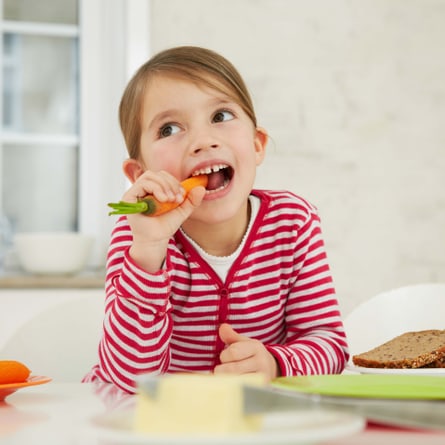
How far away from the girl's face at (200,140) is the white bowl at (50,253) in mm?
1328

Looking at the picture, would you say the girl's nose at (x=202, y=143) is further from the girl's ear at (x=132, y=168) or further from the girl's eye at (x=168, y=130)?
the girl's ear at (x=132, y=168)

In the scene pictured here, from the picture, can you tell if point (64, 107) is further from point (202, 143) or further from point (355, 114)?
point (202, 143)

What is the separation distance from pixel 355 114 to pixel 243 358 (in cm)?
232

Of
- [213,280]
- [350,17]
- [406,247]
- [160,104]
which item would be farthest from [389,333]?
[350,17]

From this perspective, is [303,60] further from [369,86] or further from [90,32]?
[90,32]

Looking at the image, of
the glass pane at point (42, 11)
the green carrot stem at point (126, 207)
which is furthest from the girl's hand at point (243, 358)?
the glass pane at point (42, 11)

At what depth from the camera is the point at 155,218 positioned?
1.08 meters

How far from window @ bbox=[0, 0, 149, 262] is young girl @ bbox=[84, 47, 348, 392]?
1.54 metres

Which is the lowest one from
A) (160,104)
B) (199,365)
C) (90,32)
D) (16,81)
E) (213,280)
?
(199,365)

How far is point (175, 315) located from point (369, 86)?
6.91ft

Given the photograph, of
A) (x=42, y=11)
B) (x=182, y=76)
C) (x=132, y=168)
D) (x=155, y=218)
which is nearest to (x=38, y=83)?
(x=42, y=11)

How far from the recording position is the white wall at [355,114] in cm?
307

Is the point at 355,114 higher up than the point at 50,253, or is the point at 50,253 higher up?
the point at 355,114

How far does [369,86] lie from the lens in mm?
3170
